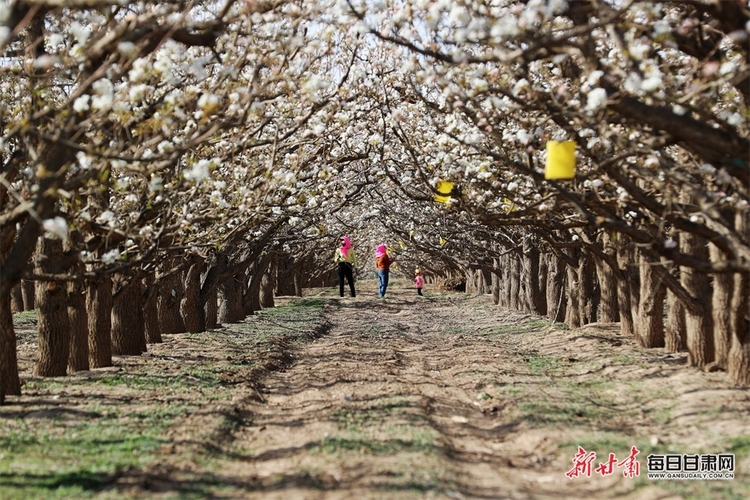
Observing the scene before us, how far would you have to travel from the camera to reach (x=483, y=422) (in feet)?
35.4

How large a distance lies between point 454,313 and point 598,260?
14.9 meters

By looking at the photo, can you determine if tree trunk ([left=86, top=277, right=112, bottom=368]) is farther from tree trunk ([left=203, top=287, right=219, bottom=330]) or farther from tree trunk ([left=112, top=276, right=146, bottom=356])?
tree trunk ([left=203, top=287, right=219, bottom=330])

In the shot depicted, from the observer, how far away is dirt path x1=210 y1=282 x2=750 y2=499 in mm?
7656

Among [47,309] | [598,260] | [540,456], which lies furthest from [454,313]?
[540,456]

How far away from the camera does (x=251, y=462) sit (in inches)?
342

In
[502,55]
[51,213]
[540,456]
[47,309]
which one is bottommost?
[540,456]

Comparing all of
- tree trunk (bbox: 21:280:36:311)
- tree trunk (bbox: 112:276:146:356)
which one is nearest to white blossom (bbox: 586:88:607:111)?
tree trunk (bbox: 112:276:146:356)

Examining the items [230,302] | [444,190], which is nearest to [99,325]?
[444,190]

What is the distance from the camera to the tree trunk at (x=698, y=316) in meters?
13.0

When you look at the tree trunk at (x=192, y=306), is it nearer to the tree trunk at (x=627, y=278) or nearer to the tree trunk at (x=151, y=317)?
the tree trunk at (x=151, y=317)

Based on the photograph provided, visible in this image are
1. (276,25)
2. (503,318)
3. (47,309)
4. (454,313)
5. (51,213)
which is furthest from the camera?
(454,313)

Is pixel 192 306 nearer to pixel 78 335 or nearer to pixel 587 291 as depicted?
pixel 78 335

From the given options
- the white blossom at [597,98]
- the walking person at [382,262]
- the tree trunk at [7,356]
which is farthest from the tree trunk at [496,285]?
the white blossom at [597,98]

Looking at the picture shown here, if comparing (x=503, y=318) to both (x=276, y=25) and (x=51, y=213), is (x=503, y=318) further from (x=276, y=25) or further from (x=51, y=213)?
(x=51, y=213)
